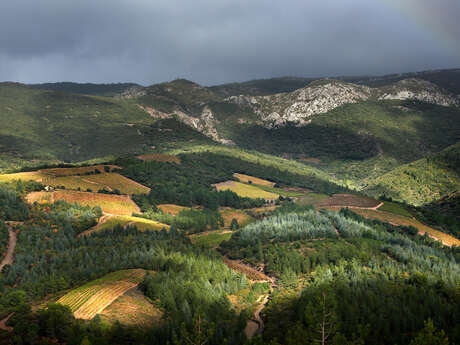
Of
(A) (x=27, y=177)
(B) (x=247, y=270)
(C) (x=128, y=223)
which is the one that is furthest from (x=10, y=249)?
(B) (x=247, y=270)

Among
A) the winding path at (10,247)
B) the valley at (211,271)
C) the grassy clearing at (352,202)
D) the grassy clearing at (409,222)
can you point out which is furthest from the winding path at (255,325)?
the grassy clearing at (352,202)

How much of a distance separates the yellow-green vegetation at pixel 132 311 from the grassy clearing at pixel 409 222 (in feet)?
401

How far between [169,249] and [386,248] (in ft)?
244

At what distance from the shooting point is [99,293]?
264ft

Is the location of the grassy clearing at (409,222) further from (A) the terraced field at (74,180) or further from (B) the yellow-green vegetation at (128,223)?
(A) the terraced field at (74,180)

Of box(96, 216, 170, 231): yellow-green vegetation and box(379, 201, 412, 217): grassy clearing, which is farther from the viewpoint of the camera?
box(379, 201, 412, 217): grassy clearing

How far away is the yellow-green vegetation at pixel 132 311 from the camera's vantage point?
228 feet

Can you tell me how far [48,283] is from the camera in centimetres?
9094

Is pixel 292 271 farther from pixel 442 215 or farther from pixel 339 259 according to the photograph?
pixel 442 215

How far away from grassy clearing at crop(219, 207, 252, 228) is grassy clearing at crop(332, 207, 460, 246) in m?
56.4

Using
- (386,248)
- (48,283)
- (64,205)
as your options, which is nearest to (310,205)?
(386,248)

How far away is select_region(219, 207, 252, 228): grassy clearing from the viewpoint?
173375 millimetres

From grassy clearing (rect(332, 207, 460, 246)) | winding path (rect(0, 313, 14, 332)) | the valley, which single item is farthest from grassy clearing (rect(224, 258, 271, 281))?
grassy clearing (rect(332, 207, 460, 246))

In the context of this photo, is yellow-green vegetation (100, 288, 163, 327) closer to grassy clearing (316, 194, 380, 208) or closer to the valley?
the valley
